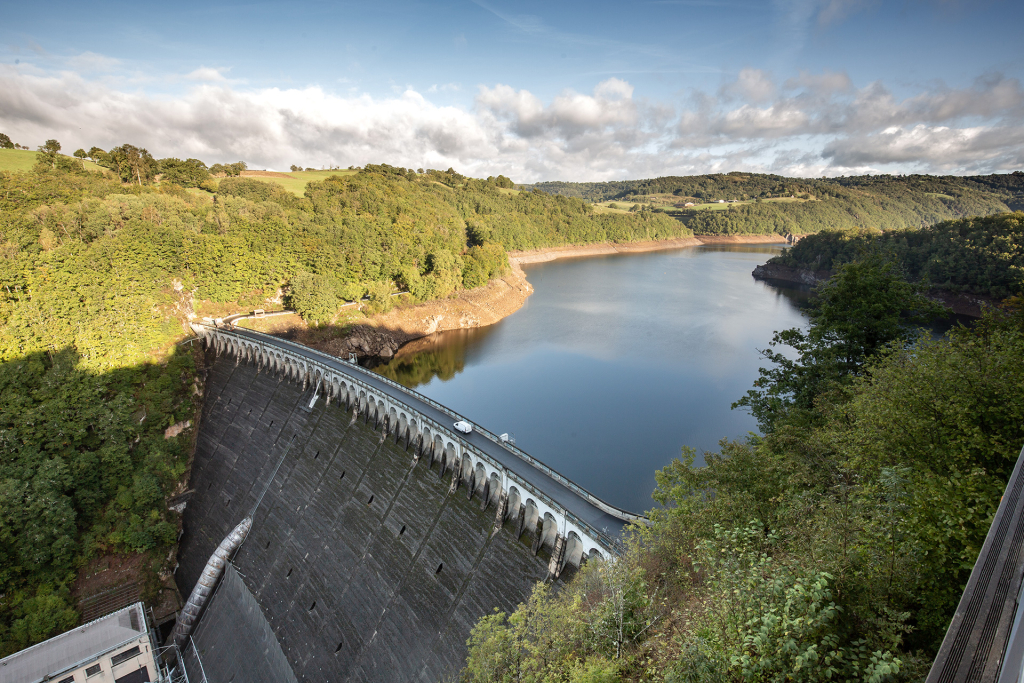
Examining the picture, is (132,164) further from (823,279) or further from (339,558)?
(823,279)

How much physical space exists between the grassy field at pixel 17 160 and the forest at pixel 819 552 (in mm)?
88359

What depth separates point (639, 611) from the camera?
11.6m

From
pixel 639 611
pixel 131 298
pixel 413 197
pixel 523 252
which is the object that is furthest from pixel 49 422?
pixel 523 252

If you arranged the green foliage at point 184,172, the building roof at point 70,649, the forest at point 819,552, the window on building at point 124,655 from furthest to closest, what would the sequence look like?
the green foliage at point 184,172
the window on building at point 124,655
the building roof at point 70,649
the forest at point 819,552

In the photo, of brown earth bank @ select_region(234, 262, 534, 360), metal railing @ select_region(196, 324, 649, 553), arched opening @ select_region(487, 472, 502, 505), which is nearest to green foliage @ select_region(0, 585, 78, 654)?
metal railing @ select_region(196, 324, 649, 553)

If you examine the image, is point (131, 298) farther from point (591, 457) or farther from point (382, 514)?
point (591, 457)

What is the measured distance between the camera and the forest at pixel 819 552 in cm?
722

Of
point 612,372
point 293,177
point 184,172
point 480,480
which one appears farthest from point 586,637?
point 293,177

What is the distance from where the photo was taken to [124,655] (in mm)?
23656

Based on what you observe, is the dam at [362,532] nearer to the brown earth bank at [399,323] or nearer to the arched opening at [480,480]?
the arched opening at [480,480]

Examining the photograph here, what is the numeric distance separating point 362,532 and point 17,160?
82.8m

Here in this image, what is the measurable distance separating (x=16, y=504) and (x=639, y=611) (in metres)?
37.8

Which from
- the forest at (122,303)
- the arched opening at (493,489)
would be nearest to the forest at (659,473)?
the forest at (122,303)

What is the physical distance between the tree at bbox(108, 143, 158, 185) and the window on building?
7789 cm
